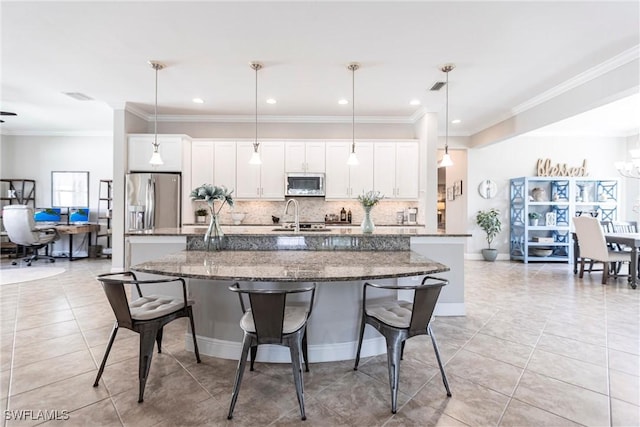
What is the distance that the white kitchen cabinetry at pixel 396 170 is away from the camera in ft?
18.5

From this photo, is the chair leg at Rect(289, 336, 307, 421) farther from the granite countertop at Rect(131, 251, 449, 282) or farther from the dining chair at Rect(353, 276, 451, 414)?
the dining chair at Rect(353, 276, 451, 414)

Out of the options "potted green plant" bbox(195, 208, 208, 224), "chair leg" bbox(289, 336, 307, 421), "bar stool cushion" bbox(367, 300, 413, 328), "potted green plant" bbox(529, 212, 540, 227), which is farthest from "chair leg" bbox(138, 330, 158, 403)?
"potted green plant" bbox(529, 212, 540, 227)

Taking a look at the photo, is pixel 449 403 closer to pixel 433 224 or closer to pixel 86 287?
pixel 433 224

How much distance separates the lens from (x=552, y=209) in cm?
706

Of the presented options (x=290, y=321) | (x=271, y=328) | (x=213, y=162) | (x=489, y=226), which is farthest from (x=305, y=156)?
(x=489, y=226)

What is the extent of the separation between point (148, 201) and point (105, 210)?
333 cm

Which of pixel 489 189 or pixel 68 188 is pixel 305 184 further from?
pixel 68 188

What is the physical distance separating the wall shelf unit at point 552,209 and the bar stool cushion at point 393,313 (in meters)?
5.84

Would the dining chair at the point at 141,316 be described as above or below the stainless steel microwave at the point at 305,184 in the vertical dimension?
below

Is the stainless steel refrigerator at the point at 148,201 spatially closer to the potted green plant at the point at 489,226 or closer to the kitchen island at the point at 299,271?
the kitchen island at the point at 299,271

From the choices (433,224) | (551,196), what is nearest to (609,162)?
(551,196)

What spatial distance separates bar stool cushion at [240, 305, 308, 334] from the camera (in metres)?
1.83

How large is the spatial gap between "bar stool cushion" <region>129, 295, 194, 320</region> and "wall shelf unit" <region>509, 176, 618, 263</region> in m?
7.01

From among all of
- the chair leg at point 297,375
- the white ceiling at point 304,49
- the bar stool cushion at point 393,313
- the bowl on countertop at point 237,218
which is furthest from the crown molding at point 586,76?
the bowl on countertop at point 237,218
